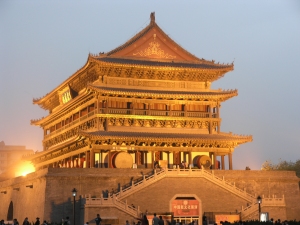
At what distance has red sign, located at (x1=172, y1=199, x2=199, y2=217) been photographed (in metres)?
42.8

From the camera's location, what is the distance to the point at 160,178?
4303 centimetres

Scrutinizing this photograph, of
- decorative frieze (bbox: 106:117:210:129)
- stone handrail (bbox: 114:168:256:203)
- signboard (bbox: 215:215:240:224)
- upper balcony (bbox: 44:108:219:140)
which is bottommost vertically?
signboard (bbox: 215:215:240:224)

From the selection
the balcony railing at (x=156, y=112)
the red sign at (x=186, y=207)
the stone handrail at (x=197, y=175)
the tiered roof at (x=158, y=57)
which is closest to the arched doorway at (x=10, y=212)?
the balcony railing at (x=156, y=112)

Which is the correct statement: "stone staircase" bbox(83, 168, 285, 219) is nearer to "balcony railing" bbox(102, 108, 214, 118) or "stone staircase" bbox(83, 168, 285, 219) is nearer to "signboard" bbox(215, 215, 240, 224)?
"signboard" bbox(215, 215, 240, 224)

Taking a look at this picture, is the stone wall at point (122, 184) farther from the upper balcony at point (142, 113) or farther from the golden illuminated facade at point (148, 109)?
the upper balcony at point (142, 113)

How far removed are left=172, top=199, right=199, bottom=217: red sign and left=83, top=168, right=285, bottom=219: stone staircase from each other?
2.12 metres

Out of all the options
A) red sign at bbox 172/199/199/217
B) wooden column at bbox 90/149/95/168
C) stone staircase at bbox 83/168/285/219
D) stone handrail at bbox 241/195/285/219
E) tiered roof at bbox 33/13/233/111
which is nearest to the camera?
stone staircase at bbox 83/168/285/219

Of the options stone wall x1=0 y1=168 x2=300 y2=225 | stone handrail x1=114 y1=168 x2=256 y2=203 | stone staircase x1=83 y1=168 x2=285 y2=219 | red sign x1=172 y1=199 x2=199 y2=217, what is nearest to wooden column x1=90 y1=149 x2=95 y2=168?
stone wall x1=0 y1=168 x2=300 y2=225

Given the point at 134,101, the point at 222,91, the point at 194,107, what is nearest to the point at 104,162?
the point at 134,101

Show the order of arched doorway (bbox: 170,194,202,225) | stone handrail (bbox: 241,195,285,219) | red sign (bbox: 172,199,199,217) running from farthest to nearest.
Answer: stone handrail (bbox: 241,195,285,219), red sign (bbox: 172,199,199,217), arched doorway (bbox: 170,194,202,225)

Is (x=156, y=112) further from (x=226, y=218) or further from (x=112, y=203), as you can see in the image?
(x=112, y=203)

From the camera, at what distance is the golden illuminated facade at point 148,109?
1987 inches

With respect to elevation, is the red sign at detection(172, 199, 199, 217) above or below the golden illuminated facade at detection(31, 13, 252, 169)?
below

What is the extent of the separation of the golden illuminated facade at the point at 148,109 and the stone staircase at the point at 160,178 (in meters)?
5.99
